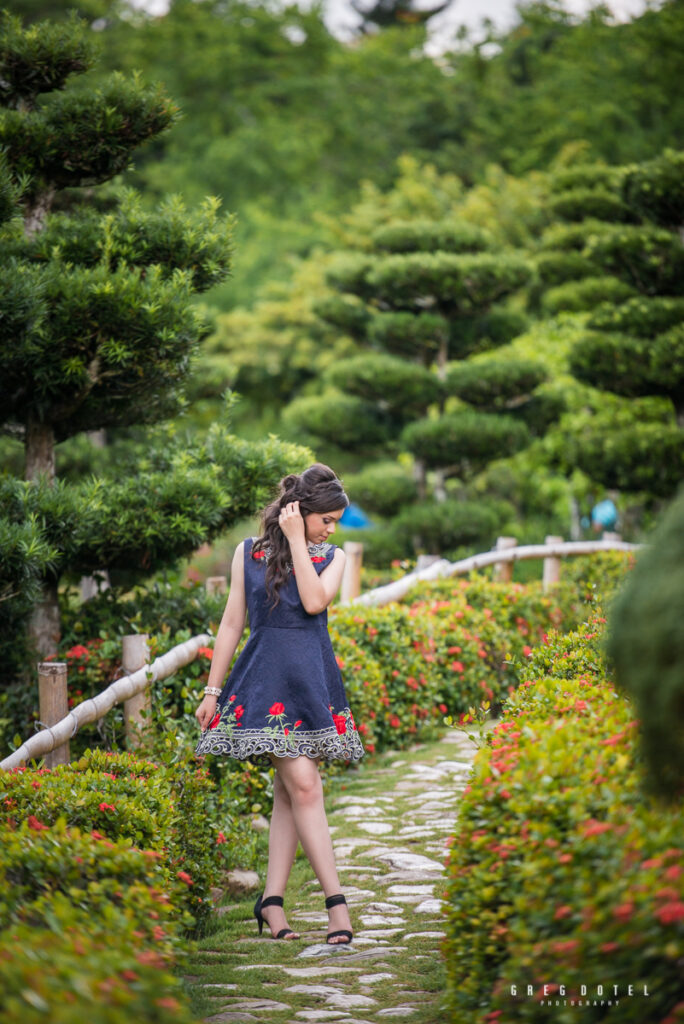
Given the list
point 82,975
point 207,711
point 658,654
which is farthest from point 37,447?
point 658,654

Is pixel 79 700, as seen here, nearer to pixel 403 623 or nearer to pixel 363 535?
pixel 403 623

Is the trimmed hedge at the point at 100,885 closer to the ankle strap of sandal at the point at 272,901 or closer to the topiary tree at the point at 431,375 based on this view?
the ankle strap of sandal at the point at 272,901

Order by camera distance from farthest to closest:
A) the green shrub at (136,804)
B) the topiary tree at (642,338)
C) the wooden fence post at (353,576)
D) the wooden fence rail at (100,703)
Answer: the topiary tree at (642,338) < the wooden fence post at (353,576) < the wooden fence rail at (100,703) < the green shrub at (136,804)

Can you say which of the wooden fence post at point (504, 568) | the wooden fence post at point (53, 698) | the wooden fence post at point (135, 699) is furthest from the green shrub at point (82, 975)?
the wooden fence post at point (504, 568)

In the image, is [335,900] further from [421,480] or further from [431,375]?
[421,480]

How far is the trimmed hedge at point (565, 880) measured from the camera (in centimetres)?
214

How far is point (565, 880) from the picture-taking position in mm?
2396

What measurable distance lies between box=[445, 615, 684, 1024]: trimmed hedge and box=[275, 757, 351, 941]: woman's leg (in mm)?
885

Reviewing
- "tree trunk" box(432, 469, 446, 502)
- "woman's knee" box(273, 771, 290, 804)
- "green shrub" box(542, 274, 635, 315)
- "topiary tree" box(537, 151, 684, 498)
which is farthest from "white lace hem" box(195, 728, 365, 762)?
"green shrub" box(542, 274, 635, 315)

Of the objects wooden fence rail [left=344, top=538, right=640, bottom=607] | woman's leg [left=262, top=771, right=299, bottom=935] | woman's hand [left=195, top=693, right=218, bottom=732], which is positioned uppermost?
wooden fence rail [left=344, top=538, right=640, bottom=607]

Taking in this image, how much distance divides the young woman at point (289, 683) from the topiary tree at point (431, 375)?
8424 millimetres

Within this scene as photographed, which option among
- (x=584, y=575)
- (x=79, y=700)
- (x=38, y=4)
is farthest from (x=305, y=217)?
(x=79, y=700)

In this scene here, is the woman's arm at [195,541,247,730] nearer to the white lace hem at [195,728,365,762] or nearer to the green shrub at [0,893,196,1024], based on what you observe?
the white lace hem at [195,728,365,762]

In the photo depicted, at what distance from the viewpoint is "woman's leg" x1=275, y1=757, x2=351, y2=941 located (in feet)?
12.3
